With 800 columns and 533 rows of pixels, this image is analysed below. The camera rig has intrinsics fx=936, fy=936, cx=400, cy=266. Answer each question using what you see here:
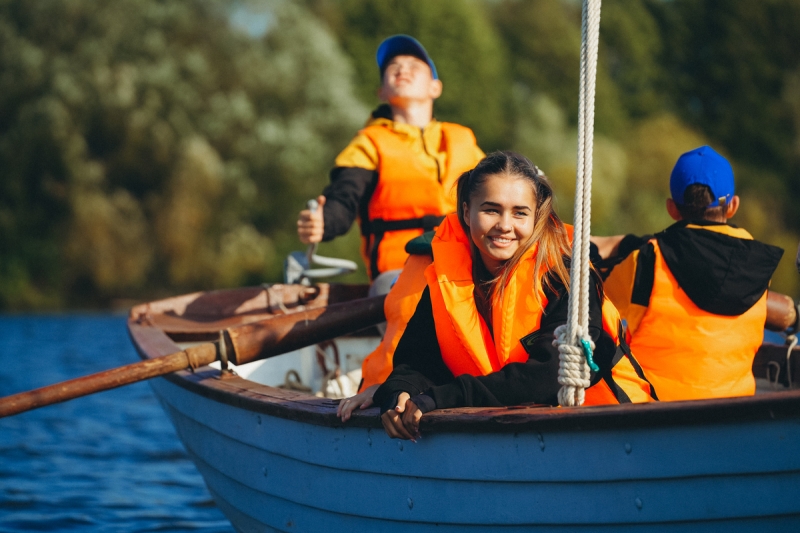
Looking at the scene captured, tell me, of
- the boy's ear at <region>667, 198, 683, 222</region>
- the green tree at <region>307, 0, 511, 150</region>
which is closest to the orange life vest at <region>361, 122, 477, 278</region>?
the boy's ear at <region>667, 198, 683, 222</region>

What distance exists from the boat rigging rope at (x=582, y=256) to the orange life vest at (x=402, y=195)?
208 centimetres

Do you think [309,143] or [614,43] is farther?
[614,43]

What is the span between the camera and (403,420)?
Result: 7.67 feet

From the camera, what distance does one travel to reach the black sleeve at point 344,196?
13.8 feet

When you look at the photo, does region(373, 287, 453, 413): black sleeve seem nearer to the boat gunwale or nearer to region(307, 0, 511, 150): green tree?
the boat gunwale

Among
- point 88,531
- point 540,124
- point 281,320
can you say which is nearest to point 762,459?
point 281,320

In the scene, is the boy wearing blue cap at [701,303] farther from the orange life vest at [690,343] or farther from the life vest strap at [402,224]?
the life vest strap at [402,224]

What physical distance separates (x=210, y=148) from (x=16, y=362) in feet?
20.2

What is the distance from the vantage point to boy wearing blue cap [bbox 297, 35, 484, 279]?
432cm

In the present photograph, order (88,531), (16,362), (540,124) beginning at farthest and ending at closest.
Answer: (540,124), (16,362), (88,531)

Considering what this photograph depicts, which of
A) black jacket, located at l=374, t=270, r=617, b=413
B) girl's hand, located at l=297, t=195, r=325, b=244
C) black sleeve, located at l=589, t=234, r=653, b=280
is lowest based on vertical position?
black jacket, located at l=374, t=270, r=617, b=413

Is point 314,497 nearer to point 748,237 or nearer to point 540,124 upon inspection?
point 748,237

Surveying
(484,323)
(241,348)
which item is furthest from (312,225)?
(484,323)

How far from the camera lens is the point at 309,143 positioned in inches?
611
